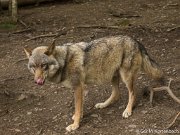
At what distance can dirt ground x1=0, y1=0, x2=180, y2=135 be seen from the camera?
6.84 metres

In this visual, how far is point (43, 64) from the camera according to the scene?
6.27 meters

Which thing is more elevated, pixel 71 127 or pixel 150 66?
pixel 150 66

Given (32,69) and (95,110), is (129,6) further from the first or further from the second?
(32,69)

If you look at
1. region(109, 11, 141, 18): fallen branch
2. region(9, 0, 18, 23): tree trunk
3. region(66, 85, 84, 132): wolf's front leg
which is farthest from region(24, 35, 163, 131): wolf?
region(9, 0, 18, 23): tree trunk

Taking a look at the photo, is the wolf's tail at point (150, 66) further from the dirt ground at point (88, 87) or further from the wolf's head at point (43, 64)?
the wolf's head at point (43, 64)

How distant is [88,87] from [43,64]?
7.17 ft

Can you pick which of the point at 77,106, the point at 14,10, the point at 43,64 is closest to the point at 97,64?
the point at 77,106

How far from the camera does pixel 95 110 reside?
7.41 m

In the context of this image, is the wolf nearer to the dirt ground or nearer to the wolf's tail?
the wolf's tail

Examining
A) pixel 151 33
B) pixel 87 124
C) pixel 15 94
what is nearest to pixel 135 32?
pixel 151 33

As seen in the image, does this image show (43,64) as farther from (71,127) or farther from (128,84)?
(128,84)

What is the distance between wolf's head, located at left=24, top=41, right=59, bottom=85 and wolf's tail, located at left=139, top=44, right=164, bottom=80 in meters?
1.52

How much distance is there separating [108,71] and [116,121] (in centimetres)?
82

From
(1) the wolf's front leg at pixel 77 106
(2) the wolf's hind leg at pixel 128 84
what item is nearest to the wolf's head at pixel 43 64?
(1) the wolf's front leg at pixel 77 106
